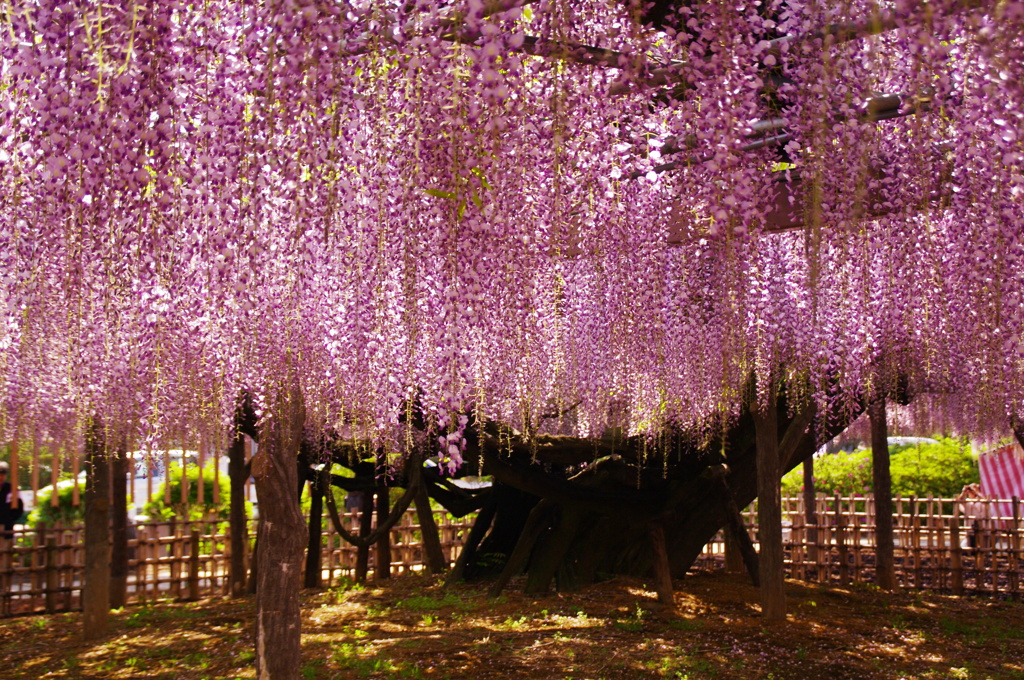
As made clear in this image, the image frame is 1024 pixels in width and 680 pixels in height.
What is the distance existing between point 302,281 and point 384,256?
1.29 ft

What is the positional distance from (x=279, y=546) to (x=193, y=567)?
5388 mm

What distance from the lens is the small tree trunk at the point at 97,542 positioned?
716cm

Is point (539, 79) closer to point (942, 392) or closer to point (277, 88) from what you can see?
point (277, 88)

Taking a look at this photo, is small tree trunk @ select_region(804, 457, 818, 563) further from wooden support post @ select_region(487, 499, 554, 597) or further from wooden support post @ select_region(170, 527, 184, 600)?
wooden support post @ select_region(170, 527, 184, 600)

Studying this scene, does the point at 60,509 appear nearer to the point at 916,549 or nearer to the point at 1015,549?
the point at 916,549

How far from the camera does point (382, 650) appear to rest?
6.65m

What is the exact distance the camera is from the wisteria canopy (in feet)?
8.14

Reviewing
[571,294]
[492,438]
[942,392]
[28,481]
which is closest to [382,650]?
[492,438]

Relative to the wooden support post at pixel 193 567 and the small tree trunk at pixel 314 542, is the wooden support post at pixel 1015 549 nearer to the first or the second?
the small tree trunk at pixel 314 542

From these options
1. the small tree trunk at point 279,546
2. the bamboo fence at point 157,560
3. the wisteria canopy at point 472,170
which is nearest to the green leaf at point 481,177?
the wisteria canopy at point 472,170

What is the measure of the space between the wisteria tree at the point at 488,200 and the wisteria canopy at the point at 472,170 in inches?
0.6

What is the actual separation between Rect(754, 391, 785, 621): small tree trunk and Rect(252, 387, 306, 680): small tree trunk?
3.62 meters

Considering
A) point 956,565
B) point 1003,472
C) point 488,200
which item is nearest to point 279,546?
point 488,200

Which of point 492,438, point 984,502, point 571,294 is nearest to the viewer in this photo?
point 571,294
